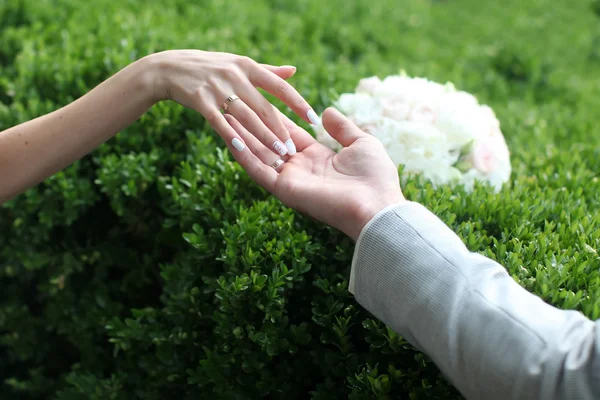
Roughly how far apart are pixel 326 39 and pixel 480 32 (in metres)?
2.55

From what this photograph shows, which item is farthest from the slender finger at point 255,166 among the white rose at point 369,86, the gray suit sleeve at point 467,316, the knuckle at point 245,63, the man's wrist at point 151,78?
the white rose at point 369,86

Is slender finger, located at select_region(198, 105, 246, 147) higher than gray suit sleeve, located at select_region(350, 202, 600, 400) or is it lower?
higher

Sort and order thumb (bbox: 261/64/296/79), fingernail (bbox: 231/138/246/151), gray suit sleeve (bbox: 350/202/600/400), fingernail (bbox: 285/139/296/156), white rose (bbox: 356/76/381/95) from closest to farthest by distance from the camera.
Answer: gray suit sleeve (bbox: 350/202/600/400)
fingernail (bbox: 231/138/246/151)
fingernail (bbox: 285/139/296/156)
thumb (bbox: 261/64/296/79)
white rose (bbox: 356/76/381/95)

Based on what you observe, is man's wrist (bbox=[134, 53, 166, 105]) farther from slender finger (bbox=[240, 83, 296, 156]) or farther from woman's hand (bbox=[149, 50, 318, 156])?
slender finger (bbox=[240, 83, 296, 156])

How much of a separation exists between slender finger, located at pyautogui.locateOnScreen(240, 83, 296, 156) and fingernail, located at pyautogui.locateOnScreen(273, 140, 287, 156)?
28 millimetres

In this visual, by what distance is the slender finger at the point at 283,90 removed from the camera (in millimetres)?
2340

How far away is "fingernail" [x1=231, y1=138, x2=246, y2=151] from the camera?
223 centimetres

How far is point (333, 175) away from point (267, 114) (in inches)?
14.0

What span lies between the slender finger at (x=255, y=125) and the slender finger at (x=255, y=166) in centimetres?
4

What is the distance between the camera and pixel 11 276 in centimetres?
369

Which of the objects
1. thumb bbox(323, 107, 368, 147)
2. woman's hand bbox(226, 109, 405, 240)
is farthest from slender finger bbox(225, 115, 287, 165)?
thumb bbox(323, 107, 368, 147)

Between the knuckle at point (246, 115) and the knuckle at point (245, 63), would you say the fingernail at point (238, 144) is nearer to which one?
the knuckle at point (246, 115)

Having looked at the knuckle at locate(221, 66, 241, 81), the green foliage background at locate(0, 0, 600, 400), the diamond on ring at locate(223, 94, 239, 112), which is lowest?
the green foliage background at locate(0, 0, 600, 400)

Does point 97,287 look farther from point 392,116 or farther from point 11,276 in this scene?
point 392,116
